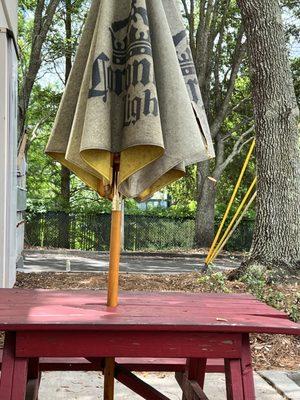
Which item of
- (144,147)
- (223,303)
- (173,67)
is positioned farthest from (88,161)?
(223,303)

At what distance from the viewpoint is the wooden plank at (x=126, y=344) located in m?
2.50

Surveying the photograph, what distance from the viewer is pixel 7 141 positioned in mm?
6840

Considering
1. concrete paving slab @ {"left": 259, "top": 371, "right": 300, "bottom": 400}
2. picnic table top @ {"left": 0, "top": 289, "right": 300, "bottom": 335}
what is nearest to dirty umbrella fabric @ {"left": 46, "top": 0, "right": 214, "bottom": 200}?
picnic table top @ {"left": 0, "top": 289, "right": 300, "bottom": 335}

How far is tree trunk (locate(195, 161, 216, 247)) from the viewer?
2369 cm

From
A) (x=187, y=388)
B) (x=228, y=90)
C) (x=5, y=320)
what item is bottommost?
(x=187, y=388)

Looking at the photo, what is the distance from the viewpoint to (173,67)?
289 cm

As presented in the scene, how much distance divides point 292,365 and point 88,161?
3564mm

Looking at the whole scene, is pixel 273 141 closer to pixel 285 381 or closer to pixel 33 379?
pixel 285 381

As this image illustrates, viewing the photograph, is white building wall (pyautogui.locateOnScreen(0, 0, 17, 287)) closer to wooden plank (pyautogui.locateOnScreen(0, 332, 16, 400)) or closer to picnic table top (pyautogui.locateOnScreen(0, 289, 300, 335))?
picnic table top (pyautogui.locateOnScreen(0, 289, 300, 335))

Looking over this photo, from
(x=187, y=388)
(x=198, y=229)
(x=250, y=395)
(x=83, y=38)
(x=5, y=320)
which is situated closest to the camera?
(x=5, y=320)

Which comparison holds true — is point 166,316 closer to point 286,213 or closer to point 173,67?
point 173,67

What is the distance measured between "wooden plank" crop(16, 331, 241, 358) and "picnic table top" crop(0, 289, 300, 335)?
2.7 inches

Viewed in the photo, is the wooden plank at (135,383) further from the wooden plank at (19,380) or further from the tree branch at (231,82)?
the tree branch at (231,82)

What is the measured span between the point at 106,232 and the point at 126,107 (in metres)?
24.6
